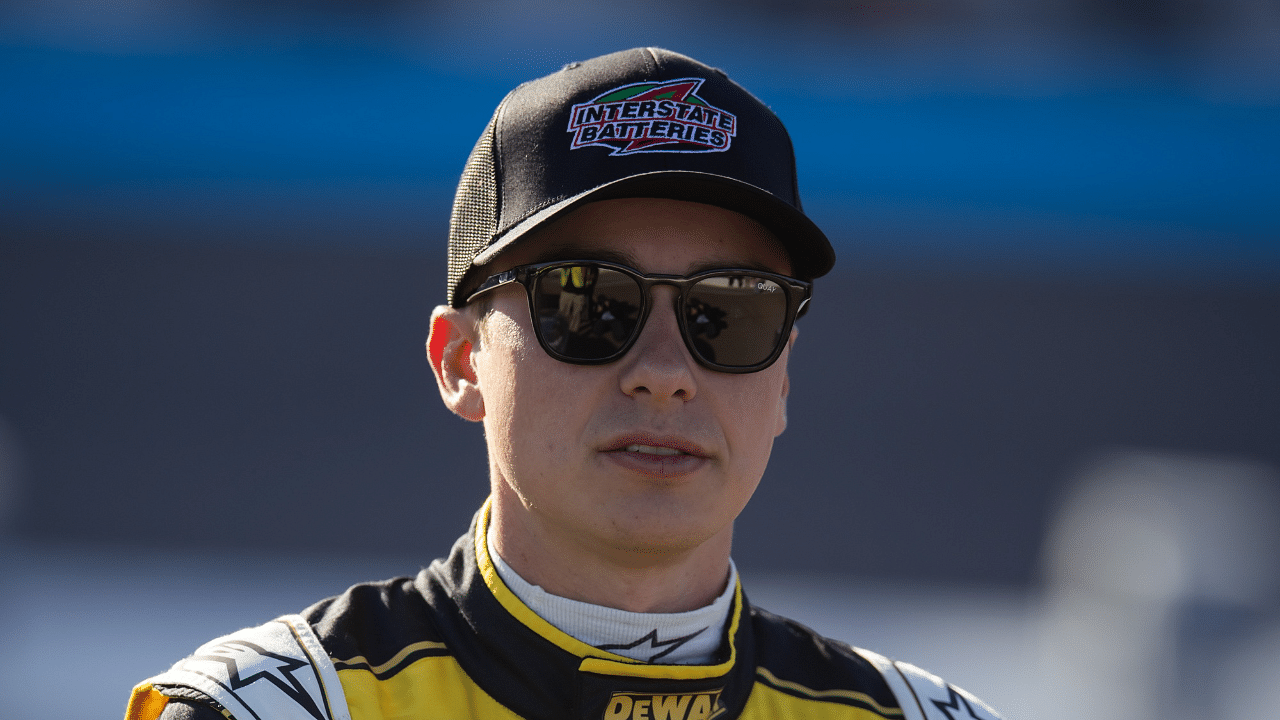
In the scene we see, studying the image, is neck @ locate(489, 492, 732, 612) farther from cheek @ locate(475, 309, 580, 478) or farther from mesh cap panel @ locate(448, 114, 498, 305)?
mesh cap panel @ locate(448, 114, 498, 305)

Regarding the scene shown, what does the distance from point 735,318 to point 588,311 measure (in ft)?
0.68

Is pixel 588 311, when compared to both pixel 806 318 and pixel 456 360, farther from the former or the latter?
pixel 806 318

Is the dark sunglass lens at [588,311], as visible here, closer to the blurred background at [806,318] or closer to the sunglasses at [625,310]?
the sunglasses at [625,310]

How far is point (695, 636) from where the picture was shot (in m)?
1.78

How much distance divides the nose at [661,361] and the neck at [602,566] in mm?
224

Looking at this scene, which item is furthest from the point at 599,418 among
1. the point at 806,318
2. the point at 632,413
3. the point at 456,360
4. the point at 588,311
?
the point at 806,318

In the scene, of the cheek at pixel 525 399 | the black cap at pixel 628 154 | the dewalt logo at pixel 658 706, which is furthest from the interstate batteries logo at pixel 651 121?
the dewalt logo at pixel 658 706

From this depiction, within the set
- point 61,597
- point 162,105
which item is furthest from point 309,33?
point 61,597

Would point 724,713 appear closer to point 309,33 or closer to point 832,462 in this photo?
point 832,462

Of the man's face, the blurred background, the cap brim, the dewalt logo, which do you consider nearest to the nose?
the man's face

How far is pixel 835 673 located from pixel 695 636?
0.29 m

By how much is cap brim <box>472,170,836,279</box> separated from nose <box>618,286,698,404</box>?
142mm

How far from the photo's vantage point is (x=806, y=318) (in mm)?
7324

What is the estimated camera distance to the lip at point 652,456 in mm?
1604
